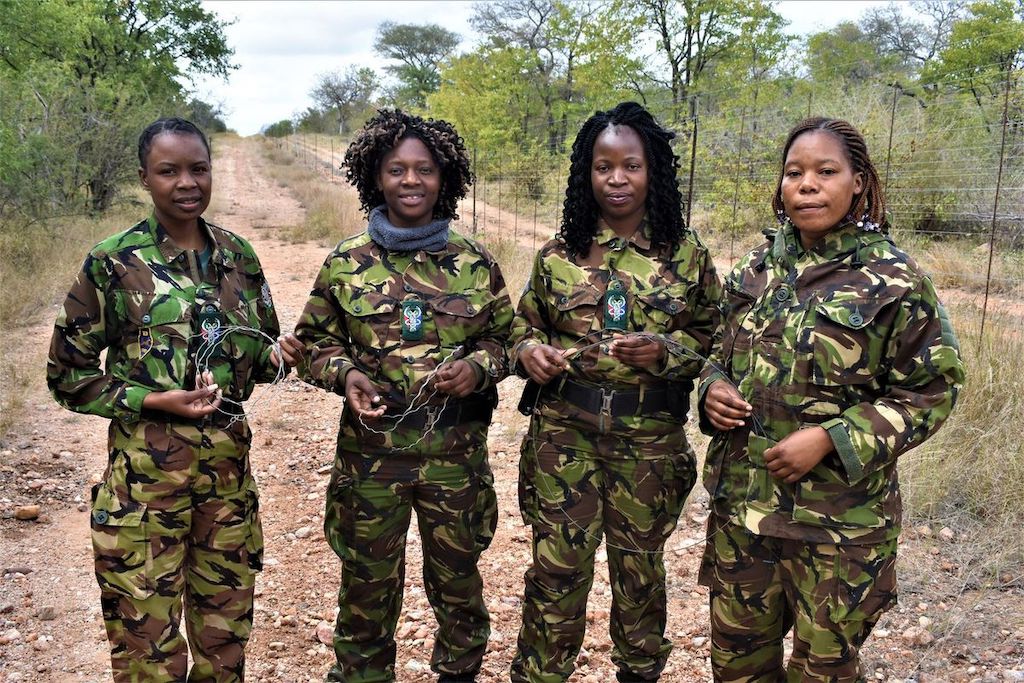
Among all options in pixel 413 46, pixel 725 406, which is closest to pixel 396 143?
pixel 725 406

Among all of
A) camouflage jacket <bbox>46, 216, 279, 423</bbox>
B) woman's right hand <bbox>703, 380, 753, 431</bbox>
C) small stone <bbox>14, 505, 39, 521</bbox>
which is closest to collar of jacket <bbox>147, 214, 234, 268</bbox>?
camouflage jacket <bbox>46, 216, 279, 423</bbox>

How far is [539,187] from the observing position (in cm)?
1623

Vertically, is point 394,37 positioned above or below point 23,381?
above

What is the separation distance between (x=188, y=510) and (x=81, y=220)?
12.1 meters

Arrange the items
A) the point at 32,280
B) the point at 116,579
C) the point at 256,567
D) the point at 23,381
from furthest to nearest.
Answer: the point at 32,280, the point at 23,381, the point at 256,567, the point at 116,579

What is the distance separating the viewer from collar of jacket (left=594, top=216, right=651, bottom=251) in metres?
2.74

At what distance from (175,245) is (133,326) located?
288 mm

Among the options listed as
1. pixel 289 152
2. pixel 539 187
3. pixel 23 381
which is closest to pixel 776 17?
A: pixel 539 187

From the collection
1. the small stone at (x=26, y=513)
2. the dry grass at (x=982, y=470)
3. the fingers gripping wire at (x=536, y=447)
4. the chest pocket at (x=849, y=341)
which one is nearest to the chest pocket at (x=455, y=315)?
the fingers gripping wire at (x=536, y=447)

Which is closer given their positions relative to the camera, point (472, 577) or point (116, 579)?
point (116, 579)

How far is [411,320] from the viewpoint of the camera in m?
2.70

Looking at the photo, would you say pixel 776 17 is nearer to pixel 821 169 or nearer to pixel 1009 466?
pixel 1009 466

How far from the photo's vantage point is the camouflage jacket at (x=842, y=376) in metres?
2.12

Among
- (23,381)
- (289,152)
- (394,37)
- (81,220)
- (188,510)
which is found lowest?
(23,381)
